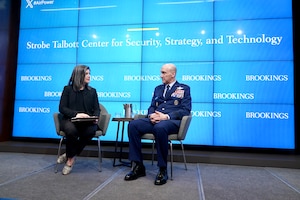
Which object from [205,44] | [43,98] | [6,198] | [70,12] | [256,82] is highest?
[70,12]

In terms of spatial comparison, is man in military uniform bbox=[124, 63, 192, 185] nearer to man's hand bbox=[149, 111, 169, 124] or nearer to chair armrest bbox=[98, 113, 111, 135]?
man's hand bbox=[149, 111, 169, 124]

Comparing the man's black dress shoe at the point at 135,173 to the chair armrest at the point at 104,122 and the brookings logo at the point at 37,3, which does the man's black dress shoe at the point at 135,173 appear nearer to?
the chair armrest at the point at 104,122

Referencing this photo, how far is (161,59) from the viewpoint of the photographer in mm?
3668

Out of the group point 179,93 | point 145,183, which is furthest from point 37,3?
point 145,183

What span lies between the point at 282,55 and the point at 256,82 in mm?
542

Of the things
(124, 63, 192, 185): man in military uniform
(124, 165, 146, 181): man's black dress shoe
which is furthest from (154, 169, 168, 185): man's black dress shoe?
(124, 165, 146, 181): man's black dress shoe

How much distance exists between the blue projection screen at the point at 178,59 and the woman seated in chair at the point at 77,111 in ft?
3.38

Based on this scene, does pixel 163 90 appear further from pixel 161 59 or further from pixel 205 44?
pixel 205 44

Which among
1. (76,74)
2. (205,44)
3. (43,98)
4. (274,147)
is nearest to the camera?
(76,74)

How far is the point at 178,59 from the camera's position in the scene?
362 cm

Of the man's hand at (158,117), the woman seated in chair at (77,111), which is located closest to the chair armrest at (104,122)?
the woman seated in chair at (77,111)

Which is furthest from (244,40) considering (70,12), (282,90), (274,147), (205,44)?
(70,12)

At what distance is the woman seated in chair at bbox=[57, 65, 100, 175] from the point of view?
2.49 meters

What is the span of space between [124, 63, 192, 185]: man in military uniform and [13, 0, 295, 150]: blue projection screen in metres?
1.01
